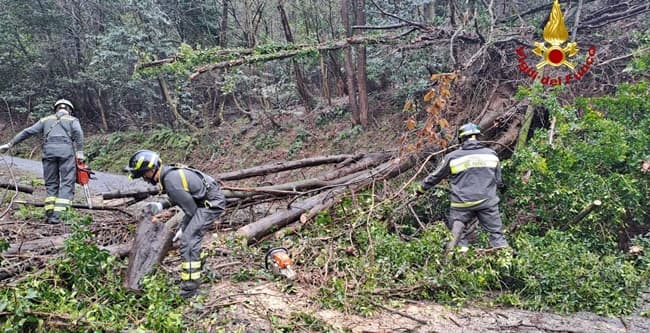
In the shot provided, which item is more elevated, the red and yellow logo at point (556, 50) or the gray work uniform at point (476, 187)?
the red and yellow logo at point (556, 50)

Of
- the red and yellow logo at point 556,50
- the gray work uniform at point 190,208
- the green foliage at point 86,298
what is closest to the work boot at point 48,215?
the green foliage at point 86,298

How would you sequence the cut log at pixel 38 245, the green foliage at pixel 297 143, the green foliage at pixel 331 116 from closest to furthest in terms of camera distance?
the cut log at pixel 38 245
the green foliage at pixel 297 143
the green foliage at pixel 331 116

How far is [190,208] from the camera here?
3.94 metres

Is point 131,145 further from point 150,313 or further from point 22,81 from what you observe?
point 150,313

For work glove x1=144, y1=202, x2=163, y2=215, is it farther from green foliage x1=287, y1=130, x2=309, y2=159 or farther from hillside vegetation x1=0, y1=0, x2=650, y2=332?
green foliage x1=287, y1=130, x2=309, y2=159

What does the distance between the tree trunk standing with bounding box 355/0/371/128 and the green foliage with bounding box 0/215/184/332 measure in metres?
8.23

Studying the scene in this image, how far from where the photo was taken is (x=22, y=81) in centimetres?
1792

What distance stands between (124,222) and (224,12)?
423 inches

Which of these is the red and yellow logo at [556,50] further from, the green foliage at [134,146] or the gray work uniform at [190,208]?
the green foliage at [134,146]

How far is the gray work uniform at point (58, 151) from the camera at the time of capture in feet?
19.3

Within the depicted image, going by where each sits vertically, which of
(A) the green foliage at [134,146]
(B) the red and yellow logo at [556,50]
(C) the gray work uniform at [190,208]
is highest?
(B) the red and yellow logo at [556,50]

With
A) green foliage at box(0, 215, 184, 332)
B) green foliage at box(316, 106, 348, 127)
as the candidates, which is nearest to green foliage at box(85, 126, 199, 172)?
green foliage at box(316, 106, 348, 127)

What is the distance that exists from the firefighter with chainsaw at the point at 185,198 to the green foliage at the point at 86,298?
241 millimetres

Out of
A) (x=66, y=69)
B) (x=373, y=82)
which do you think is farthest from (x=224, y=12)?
(x=66, y=69)
